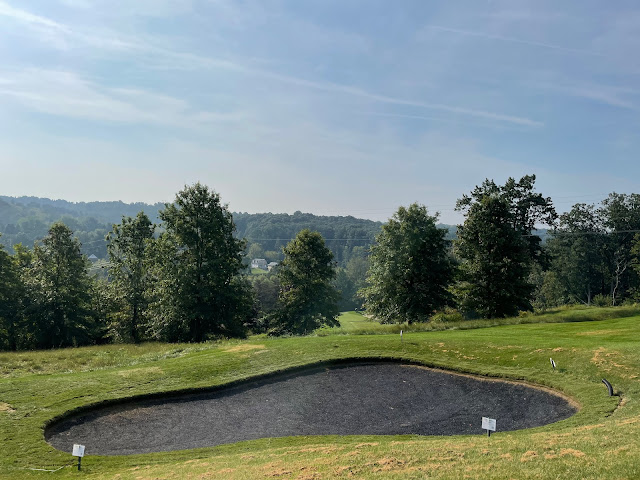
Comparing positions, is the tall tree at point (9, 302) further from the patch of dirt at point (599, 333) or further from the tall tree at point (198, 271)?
the patch of dirt at point (599, 333)

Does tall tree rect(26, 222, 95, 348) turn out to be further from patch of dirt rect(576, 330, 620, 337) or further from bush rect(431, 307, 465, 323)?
patch of dirt rect(576, 330, 620, 337)

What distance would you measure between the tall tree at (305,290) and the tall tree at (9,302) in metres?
26.2

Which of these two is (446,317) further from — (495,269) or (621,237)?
(621,237)

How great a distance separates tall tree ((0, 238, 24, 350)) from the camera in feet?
147

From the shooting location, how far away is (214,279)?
1714 inches

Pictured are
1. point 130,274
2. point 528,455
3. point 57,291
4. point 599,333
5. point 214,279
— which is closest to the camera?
point 528,455

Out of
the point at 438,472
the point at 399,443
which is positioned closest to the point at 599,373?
the point at 399,443

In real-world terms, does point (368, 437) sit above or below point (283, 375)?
above

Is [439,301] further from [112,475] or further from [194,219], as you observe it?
[112,475]

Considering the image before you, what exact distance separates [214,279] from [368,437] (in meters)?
29.9

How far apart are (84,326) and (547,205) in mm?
57141

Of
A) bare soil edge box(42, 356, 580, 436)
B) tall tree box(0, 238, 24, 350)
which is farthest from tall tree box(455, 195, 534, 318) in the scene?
tall tree box(0, 238, 24, 350)

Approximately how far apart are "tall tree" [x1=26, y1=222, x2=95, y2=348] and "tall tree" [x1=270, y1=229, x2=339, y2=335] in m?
20.9

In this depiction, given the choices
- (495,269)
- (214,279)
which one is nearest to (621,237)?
(495,269)
